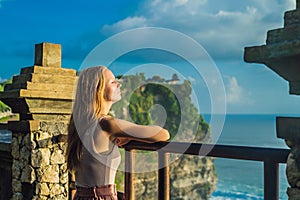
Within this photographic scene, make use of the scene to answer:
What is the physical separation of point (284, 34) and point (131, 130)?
3.36ft

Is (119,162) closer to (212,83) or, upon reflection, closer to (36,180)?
(212,83)

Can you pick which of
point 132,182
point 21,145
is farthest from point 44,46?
point 132,182

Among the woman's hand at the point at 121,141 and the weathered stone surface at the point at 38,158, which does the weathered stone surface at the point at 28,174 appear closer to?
the weathered stone surface at the point at 38,158

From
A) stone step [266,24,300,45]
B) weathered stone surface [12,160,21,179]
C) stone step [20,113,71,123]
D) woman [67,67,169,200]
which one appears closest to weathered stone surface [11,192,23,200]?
weathered stone surface [12,160,21,179]

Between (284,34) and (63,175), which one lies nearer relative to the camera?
(284,34)

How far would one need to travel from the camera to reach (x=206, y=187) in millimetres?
60406

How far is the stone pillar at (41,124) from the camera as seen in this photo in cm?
397

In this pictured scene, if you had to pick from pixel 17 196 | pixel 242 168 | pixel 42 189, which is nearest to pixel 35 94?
pixel 42 189

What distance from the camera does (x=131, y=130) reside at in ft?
7.94

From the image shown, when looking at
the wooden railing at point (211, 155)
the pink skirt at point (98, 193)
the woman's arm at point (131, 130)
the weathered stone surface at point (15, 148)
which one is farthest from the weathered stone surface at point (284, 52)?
the weathered stone surface at point (15, 148)

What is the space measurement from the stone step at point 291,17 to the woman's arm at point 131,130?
3.21 feet

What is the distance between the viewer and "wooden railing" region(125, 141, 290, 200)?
1982mm

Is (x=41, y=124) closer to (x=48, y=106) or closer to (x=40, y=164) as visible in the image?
(x=48, y=106)

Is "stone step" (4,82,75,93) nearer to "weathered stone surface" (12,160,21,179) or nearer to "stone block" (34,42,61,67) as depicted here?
"stone block" (34,42,61,67)
